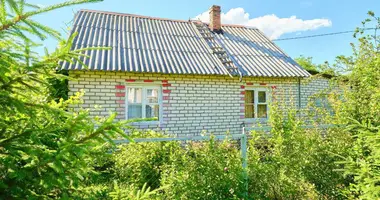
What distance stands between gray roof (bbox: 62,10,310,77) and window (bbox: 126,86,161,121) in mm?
768

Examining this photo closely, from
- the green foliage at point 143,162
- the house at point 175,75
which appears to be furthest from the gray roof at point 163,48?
the green foliage at point 143,162

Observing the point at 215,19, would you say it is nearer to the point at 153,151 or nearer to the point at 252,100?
the point at 252,100

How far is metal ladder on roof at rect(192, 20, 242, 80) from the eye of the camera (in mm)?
8914

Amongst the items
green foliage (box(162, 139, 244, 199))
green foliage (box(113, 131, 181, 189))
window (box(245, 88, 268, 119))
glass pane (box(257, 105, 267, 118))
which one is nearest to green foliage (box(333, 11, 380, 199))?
green foliage (box(162, 139, 244, 199))

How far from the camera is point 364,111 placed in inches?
179

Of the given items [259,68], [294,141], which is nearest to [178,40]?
[259,68]

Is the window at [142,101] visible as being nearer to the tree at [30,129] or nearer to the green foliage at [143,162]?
the green foliage at [143,162]

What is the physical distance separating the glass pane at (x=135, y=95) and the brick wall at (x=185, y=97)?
33 centimetres

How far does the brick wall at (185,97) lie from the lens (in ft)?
24.4

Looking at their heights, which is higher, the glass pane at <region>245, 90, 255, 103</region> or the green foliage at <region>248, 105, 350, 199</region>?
the glass pane at <region>245, 90, 255, 103</region>

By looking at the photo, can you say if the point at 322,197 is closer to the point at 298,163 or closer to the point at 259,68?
the point at 298,163

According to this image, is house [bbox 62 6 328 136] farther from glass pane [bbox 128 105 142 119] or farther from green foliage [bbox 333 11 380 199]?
green foliage [bbox 333 11 380 199]

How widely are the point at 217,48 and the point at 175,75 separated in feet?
9.16

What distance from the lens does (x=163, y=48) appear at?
9.33 metres
